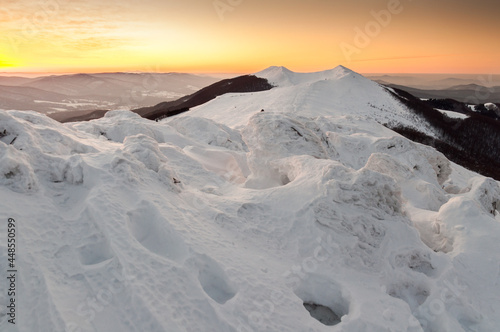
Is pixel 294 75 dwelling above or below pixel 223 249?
above

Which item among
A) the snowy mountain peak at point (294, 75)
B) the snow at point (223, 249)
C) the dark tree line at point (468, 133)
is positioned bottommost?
the dark tree line at point (468, 133)

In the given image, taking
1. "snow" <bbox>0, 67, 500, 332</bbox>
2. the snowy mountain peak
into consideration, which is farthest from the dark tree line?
"snow" <bbox>0, 67, 500, 332</bbox>

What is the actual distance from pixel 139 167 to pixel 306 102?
5577 centimetres

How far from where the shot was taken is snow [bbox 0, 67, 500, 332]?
19.7 feet

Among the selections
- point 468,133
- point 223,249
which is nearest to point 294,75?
point 468,133

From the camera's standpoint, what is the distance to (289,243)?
9039mm

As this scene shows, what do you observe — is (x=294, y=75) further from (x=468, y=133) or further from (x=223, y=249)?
(x=223, y=249)

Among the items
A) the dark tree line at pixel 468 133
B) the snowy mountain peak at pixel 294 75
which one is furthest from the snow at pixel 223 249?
the snowy mountain peak at pixel 294 75

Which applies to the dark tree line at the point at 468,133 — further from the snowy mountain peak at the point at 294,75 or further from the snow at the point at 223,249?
the snow at the point at 223,249

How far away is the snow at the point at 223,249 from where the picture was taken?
6016 millimetres

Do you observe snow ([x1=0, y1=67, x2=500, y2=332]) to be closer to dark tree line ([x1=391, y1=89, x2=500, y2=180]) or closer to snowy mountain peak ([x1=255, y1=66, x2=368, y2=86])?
dark tree line ([x1=391, y1=89, x2=500, y2=180])

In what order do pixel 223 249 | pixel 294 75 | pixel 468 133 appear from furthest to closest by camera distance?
pixel 294 75 < pixel 468 133 < pixel 223 249

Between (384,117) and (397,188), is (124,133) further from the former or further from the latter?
(384,117)

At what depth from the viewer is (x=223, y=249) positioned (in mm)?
8195
